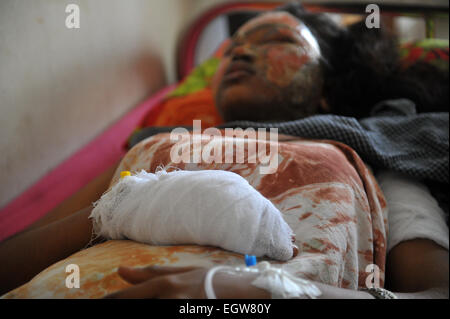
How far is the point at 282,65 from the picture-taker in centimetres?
105

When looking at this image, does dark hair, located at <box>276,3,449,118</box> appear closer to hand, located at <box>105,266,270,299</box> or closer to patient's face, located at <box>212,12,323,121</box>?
patient's face, located at <box>212,12,323,121</box>

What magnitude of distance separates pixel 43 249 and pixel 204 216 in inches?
15.9

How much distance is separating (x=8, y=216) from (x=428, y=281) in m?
0.94

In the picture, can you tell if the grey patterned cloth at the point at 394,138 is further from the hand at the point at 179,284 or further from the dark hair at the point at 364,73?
the hand at the point at 179,284

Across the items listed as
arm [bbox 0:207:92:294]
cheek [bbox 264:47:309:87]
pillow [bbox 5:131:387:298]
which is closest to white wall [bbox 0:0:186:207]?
arm [bbox 0:207:92:294]

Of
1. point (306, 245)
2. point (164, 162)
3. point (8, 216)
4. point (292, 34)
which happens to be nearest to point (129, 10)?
point (292, 34)

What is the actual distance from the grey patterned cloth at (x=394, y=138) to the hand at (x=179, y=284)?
1.74 ft

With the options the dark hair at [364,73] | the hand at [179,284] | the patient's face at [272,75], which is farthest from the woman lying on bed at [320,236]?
the dark hair at [364,73]

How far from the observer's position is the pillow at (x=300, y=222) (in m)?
0.51

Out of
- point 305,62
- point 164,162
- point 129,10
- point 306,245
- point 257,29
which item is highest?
point 129,10

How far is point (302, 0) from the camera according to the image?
6.72 ft

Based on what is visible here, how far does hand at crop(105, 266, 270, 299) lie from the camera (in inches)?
16.8

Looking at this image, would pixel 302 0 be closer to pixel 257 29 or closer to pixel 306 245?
pixel 257 29

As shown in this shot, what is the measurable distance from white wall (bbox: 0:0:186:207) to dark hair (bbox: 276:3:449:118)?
0.71 meters
